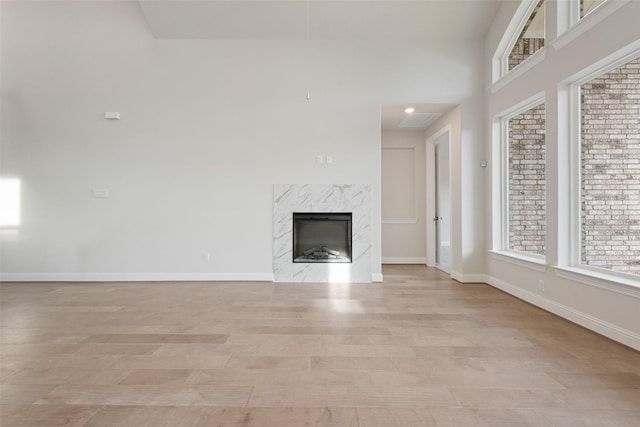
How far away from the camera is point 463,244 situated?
15.6ft

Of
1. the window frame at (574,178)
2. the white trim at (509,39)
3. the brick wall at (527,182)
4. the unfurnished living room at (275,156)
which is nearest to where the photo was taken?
the window frame at (574,178)

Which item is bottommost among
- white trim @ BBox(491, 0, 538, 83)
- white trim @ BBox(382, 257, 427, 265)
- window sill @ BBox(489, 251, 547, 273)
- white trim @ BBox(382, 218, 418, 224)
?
white trim @ BBox(382, 257, 427, 265)

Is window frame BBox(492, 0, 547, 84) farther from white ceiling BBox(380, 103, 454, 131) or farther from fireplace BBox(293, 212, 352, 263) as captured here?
fireplace BBox(293, 212, 352, 263)

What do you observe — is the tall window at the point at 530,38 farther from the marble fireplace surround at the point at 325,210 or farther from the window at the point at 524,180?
the marble fireplace surround at the point at 325,210

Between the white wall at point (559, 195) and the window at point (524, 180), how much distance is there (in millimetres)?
167

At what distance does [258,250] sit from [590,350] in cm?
378

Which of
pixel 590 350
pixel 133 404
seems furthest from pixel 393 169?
pixel 133 404

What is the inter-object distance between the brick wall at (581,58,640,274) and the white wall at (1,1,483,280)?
5.97 ft

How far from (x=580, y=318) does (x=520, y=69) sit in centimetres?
279

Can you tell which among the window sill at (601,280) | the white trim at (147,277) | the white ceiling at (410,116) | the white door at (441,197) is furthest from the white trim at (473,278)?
the white trim at (147,277)

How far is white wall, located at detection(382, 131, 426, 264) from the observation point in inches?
256

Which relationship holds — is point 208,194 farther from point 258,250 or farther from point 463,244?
point 463,244

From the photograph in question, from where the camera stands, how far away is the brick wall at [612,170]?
267cm

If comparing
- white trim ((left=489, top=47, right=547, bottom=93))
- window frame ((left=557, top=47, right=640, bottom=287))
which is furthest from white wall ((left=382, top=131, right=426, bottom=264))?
window frame ((left=557, top=47, right=640, bottom=287))
